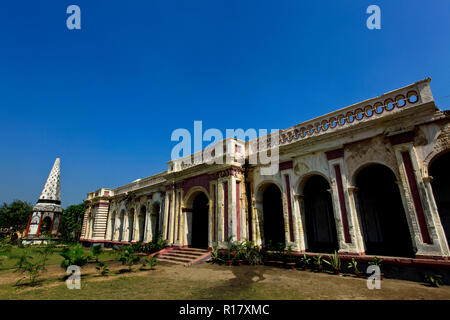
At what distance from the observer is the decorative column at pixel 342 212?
831 centimetres

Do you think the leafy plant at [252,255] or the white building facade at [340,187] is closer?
the white building facade at [340,187]

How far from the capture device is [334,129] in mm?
9602

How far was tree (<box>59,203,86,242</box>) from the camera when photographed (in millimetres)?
30175

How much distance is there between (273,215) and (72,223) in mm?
30457

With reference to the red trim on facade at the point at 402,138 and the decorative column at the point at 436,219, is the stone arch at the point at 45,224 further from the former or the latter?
the decorative column at the point at 436,219

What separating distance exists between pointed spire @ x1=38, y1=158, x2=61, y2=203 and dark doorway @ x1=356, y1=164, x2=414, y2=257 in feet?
116

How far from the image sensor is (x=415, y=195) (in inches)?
287

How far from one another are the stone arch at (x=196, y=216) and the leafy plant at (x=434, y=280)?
10346mm

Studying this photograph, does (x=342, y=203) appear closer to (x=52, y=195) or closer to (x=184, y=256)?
(x=184, y=256)

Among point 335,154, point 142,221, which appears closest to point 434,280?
point 335,154

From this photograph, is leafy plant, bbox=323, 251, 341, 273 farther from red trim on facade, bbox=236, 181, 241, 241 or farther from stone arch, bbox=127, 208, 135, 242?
stone arch, bbox=127, 208, 135, 242

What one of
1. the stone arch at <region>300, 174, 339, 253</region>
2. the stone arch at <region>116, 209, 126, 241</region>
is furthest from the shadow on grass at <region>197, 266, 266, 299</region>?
the stone arch at <region>116, 209, 126, 241</region>

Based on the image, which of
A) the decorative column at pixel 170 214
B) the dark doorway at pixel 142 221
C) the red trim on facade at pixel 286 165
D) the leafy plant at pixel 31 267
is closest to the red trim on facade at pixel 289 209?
the red trim on facade at pixel 286 165

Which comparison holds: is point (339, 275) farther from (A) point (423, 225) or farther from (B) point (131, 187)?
(B) point (131, 187)
